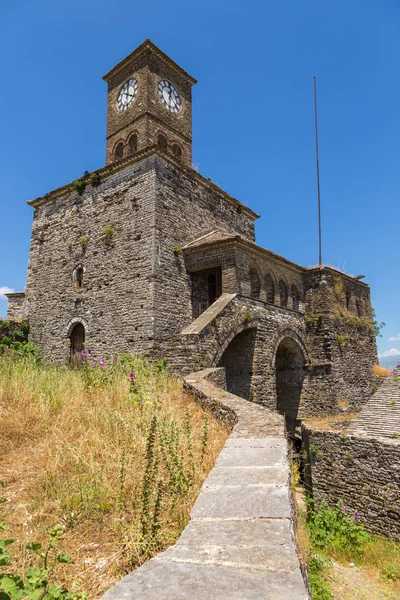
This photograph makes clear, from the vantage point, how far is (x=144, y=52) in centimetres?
1678

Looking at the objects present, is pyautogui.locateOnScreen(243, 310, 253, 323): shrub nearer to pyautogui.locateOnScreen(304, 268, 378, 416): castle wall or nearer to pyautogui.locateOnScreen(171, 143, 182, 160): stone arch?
pyautogui.locateOnScreen(304, 268, 378, 416): castle wall

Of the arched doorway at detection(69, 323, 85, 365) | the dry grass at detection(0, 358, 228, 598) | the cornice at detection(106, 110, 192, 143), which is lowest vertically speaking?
the dry grass at detection(0, 358, 228, 598)

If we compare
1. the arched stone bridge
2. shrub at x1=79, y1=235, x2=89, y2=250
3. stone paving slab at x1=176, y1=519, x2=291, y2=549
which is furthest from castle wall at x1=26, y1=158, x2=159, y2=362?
stone paving slab at x1=176, y1=519, x2=291, y2=549

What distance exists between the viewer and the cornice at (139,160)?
45.0ft

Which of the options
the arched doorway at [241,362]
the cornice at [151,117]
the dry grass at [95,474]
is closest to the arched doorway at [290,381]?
the arched doorway at [241,362]

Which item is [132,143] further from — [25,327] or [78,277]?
[25,327]

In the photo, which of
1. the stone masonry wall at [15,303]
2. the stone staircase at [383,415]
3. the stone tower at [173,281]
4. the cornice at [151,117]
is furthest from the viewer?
the stone masonry wall at [15,303]

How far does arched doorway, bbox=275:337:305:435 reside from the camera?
1672 centimetres

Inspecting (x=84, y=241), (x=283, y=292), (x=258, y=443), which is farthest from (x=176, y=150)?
(x=258, y=443)

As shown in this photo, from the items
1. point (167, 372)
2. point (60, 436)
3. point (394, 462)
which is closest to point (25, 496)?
point (60, 436)

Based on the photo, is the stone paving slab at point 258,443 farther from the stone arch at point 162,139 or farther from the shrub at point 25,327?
the stone arch at point 162,139

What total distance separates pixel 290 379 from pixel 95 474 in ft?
49.6

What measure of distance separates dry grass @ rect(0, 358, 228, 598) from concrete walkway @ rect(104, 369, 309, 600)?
0.35 metres

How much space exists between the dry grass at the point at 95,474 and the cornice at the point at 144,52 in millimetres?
16926
